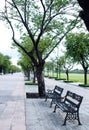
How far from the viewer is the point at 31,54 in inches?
835

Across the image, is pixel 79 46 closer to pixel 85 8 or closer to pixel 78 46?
pixel 78 46

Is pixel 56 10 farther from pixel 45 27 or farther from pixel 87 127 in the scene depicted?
pixel 87 127

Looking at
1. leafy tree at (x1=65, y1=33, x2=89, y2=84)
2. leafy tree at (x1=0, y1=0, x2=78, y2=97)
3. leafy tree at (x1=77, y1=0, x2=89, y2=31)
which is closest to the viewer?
leafy tree at (x1=77, y1=0, x2=89, y2=31)

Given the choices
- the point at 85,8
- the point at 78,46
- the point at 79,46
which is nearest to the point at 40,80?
the point at 85,8

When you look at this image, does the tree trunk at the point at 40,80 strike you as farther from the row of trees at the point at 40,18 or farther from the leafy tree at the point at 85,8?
the leafy tree at the point at 85,8

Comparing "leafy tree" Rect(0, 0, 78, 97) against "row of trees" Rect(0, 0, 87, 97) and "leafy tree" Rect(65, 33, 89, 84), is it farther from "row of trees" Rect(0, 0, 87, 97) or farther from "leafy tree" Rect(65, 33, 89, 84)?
"leafy tree" Rect(65, 33, 89, 84)

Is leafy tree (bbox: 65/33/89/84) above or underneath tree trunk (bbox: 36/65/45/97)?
above

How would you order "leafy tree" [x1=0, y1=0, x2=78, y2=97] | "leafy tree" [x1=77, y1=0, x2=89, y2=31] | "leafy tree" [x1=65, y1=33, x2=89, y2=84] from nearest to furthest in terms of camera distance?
1. "leafy tree" [x1=77, y1=0, x2=89, y2=31]
2. "leafy tree" [x1=0, y1=0, x2=78, y2=97]
3. "leafy tree" [x1=65, y1=33, x2=89, y2=84]

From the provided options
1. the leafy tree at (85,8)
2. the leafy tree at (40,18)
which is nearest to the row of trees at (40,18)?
the leafy tree at (40,18)

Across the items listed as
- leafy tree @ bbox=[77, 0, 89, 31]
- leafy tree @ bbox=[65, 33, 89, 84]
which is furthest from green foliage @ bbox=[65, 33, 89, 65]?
leafy tree @ bbox=[77, 0, 89, 31]

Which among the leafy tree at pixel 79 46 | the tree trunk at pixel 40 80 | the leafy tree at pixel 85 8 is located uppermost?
the leafy tree at pixel 79 46

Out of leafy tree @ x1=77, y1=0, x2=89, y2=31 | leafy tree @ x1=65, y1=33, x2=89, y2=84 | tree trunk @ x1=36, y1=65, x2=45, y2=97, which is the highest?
leafy tree @ x1=65, y1=33, x2=89, y2=84

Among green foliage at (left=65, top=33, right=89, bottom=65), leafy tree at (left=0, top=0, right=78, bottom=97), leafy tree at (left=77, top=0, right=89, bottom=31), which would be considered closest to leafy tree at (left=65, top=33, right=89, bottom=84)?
green foliage at (left=65, top=33, right=89, bottom=65)

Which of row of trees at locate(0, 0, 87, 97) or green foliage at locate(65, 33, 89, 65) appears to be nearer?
row of trees at locate(0, 0, 87, 97)
